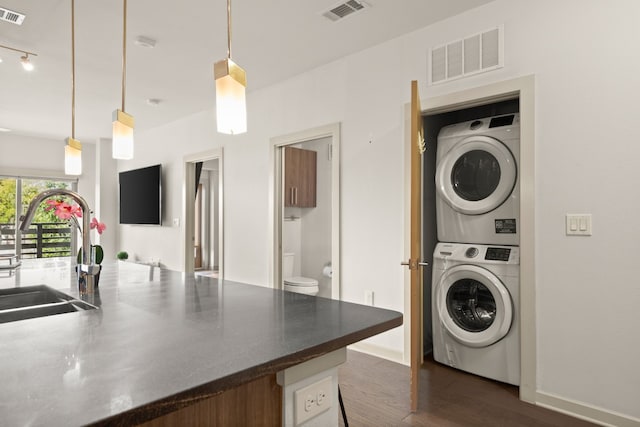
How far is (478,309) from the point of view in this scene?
3.00 m

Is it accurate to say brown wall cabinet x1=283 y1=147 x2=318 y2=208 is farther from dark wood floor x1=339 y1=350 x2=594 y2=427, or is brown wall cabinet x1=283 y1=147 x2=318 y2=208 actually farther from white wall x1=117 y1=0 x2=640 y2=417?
dark wood floor x1=339 y1=350 x2=594 y2=427

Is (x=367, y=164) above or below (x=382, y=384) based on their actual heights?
above

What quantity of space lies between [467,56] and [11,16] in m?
3.22

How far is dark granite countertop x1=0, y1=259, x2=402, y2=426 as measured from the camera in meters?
0.63

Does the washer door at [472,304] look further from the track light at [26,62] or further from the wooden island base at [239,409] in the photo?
the track light at [26,62]

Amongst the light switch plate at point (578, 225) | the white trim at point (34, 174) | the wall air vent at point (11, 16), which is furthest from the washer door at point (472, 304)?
the white trim at point (34, 174)

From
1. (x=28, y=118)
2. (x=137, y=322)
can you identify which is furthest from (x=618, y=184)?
(x=28, y=118)

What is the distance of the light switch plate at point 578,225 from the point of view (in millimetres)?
Result: 2221

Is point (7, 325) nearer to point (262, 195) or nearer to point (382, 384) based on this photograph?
point (382, 384)

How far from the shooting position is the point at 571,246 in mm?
2277

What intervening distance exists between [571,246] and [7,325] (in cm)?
262

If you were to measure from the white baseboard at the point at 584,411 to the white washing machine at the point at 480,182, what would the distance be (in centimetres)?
103

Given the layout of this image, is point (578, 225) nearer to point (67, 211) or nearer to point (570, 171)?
point (570, 171)

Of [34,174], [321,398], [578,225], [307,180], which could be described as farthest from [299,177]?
[34,174]
